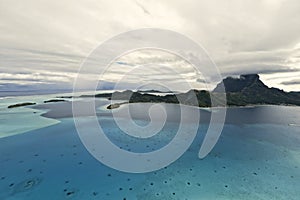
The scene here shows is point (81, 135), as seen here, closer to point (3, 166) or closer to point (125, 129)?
point (125, 129)

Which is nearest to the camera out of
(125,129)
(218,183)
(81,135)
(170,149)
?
(218,183)

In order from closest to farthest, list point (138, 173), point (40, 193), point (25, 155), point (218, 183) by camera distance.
Answer: point (40, 193)
point (218, 183)
point (138, 173)
point (25, 155)

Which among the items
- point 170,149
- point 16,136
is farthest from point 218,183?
point 16,136

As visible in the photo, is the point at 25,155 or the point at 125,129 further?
the point at 125,129

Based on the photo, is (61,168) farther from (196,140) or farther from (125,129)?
(196,140)

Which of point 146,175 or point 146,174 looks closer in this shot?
point 146,175

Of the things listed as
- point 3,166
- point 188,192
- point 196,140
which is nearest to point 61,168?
point 3,166
